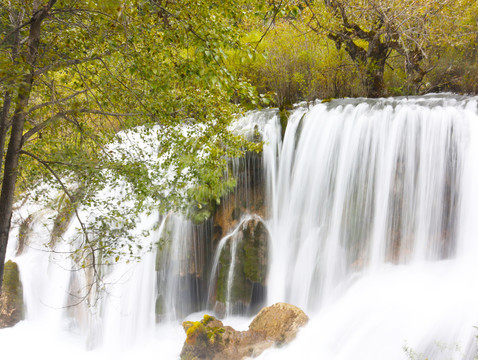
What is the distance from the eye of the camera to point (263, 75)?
44.5 feet

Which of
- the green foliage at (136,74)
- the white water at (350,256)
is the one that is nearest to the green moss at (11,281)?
the white water at (350,256)

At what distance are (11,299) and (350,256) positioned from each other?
30.6ft

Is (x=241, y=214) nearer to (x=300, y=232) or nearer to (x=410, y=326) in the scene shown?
(x=300, y=232)

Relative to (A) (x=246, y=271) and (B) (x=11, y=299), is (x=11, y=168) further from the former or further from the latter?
(B) (x=11, y=299)

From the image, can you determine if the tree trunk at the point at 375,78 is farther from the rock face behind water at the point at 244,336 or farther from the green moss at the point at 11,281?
the green moss at the point at 11,281

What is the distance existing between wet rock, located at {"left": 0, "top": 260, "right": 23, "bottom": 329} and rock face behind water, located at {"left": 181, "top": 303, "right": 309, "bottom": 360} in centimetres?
609

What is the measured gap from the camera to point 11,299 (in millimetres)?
10305

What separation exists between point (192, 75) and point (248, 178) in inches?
229

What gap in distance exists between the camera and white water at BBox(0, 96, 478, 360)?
6.20m

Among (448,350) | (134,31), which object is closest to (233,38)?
(134,31)

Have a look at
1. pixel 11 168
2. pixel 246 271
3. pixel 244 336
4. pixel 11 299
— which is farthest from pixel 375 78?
pixel 11 299

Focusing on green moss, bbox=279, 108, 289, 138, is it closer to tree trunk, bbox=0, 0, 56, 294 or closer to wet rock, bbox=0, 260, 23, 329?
tree trunk, bbox=0, 0, 56, 294

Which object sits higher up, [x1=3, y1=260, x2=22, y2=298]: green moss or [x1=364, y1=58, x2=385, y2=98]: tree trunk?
[x1=364, y1=58, x2=385, y2=98]: tree trunk

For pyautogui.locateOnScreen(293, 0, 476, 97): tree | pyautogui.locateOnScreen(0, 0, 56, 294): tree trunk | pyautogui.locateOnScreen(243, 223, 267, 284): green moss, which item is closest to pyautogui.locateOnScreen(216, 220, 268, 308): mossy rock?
pyautogui.locateOnScreen(243, 223, 267, 284): green moss
